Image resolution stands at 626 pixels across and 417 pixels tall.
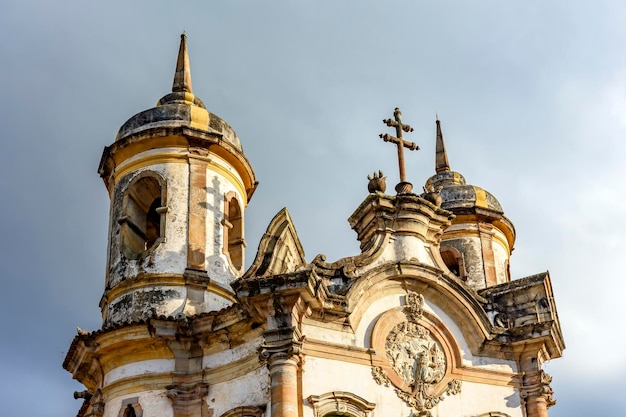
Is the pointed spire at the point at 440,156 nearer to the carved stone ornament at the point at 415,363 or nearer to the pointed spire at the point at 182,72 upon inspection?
the pointed spire at the point at 182,72

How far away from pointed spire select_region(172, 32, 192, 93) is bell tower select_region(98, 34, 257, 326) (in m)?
0.51

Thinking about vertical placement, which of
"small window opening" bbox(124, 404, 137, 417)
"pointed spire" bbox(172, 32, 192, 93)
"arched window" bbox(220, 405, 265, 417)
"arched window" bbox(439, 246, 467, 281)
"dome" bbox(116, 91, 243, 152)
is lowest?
"arched window" bbox(220, 405, 265, 417)

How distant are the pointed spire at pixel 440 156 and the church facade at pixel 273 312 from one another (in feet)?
21.6

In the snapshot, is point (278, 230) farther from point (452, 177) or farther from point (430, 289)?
point (452, 177)

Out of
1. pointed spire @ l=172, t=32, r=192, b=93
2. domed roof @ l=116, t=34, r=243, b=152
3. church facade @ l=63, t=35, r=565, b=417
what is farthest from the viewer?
pointed spire @ l=172, t=32, r=192, b=93

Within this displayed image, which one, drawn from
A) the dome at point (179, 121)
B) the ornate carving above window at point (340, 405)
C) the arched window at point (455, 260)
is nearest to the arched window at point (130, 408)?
the ornate carving above window at point (340, 405)

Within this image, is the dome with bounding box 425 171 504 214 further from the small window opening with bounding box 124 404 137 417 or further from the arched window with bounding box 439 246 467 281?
the small window opening with bounding box 124 404 137 417

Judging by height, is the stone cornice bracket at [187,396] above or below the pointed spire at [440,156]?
below

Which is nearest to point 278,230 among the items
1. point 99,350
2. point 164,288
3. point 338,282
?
point 338,282

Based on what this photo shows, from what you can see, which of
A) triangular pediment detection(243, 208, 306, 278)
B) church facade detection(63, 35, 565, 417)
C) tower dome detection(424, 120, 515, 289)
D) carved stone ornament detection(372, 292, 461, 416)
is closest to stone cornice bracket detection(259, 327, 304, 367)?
church facade detection(63, 35, 565, 417)

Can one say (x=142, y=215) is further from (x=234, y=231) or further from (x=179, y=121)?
(x=179, y=121)

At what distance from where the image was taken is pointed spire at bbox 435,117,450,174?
92.0 ft

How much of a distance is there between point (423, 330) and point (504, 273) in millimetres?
7116

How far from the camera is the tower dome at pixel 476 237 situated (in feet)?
82.8
